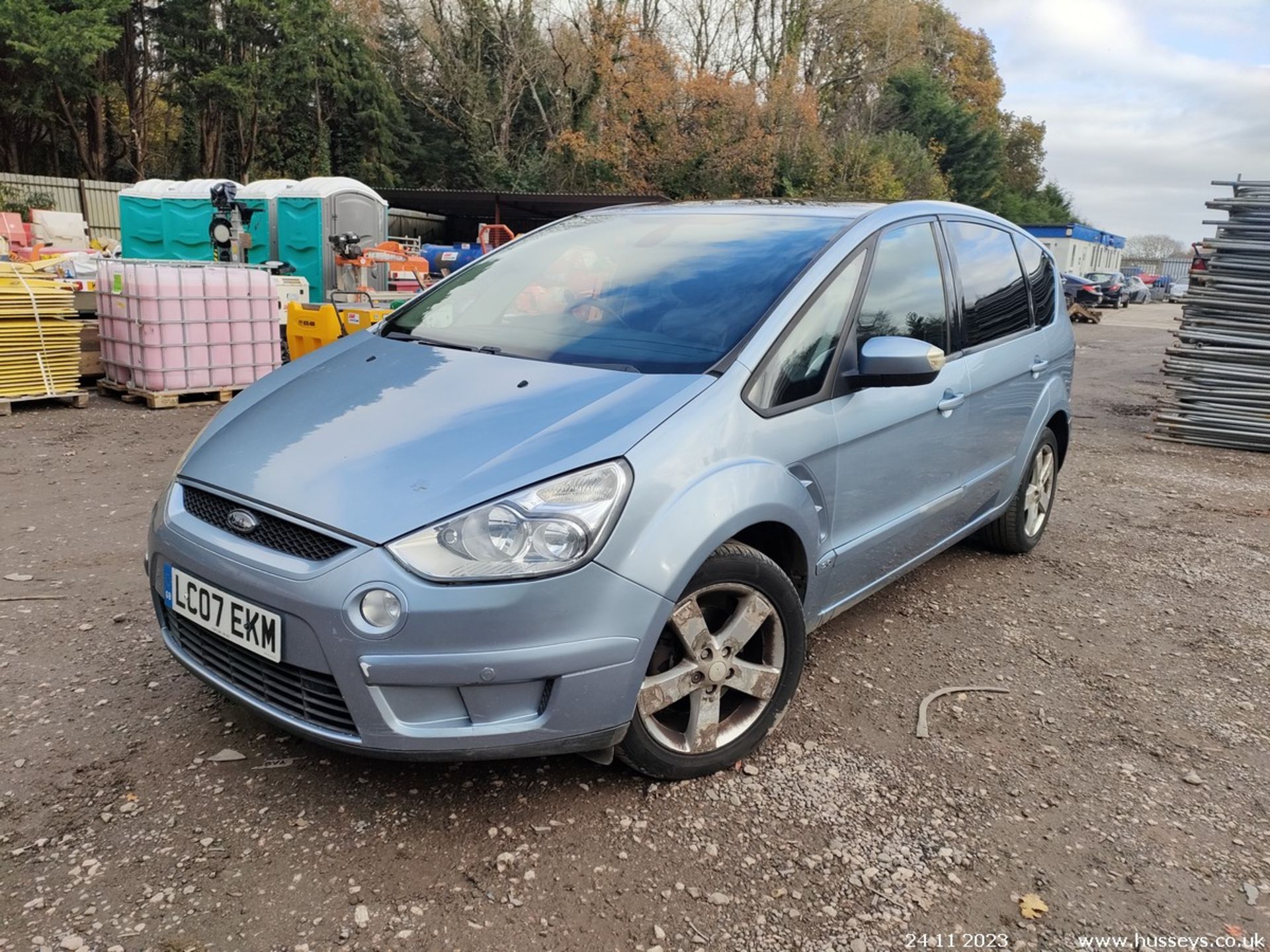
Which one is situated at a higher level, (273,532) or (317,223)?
(317,223)

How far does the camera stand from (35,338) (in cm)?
772

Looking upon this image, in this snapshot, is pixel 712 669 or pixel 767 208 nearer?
pixel 712 669

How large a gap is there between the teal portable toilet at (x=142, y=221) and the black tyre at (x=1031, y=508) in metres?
18.5

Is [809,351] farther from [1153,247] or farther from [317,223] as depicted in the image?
[1153,247]

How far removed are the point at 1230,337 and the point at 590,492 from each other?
8.51 metres

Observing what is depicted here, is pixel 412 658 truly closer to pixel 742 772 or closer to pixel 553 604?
pixel 553 604

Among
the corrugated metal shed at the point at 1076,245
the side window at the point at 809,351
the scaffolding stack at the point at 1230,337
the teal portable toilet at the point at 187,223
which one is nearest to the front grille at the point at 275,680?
the side window at the point at 809,351

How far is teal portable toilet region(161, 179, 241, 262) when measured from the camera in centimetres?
1842

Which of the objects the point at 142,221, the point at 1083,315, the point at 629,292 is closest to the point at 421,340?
the point at 629,292

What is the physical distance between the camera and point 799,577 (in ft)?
9.42

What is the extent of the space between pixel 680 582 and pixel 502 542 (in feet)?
1.54

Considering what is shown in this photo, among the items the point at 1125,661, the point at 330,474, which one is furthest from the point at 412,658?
the point at 1125,661

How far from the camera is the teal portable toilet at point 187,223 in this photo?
60.4ft

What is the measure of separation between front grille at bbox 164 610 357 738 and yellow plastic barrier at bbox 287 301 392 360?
6.50 m
